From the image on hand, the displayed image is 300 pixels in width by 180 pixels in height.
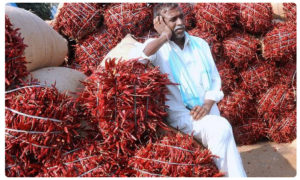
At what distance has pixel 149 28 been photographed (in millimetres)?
2801

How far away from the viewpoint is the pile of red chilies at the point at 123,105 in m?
1.62

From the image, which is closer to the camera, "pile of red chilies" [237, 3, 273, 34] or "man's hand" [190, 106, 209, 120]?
"man's hand" [190, 106, 209, 120]

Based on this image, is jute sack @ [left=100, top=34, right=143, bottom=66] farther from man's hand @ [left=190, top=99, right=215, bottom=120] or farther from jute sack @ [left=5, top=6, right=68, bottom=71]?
man's hand @ [left=190, top=99, right=215, bottom=120]

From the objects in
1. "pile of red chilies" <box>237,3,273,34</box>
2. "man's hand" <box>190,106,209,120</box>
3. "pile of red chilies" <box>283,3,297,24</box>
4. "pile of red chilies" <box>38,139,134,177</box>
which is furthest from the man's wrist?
"pile of red chilies" <box>283,3,297,24</box>

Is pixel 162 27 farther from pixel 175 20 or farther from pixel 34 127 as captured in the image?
pixel 34 127

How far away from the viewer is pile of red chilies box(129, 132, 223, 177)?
1509mm

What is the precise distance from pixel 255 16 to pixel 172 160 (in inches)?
76.8

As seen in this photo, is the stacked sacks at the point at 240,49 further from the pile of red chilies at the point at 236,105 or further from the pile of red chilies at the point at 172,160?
the pile of red chilies at the point at 172,160

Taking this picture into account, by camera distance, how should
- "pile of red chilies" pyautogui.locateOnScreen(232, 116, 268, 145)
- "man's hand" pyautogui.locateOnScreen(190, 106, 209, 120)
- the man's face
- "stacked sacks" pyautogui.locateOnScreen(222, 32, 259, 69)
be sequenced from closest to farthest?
"man's hand" pyautogui.locateOnScreen(190, 106, 209, 120), the man's face, "stacked sacks" pyautogui.locateOnScreen(222, 32, 259, 69), "pile of red chilies" pyautogui.locateOnScreen(232, 116, 268, 145)

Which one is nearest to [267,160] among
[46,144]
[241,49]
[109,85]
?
[241,49]

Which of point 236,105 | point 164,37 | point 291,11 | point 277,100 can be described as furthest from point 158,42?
point 291,11

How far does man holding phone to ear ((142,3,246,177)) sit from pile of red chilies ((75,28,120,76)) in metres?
0.63

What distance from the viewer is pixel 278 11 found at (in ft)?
10.3

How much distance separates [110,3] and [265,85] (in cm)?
182
